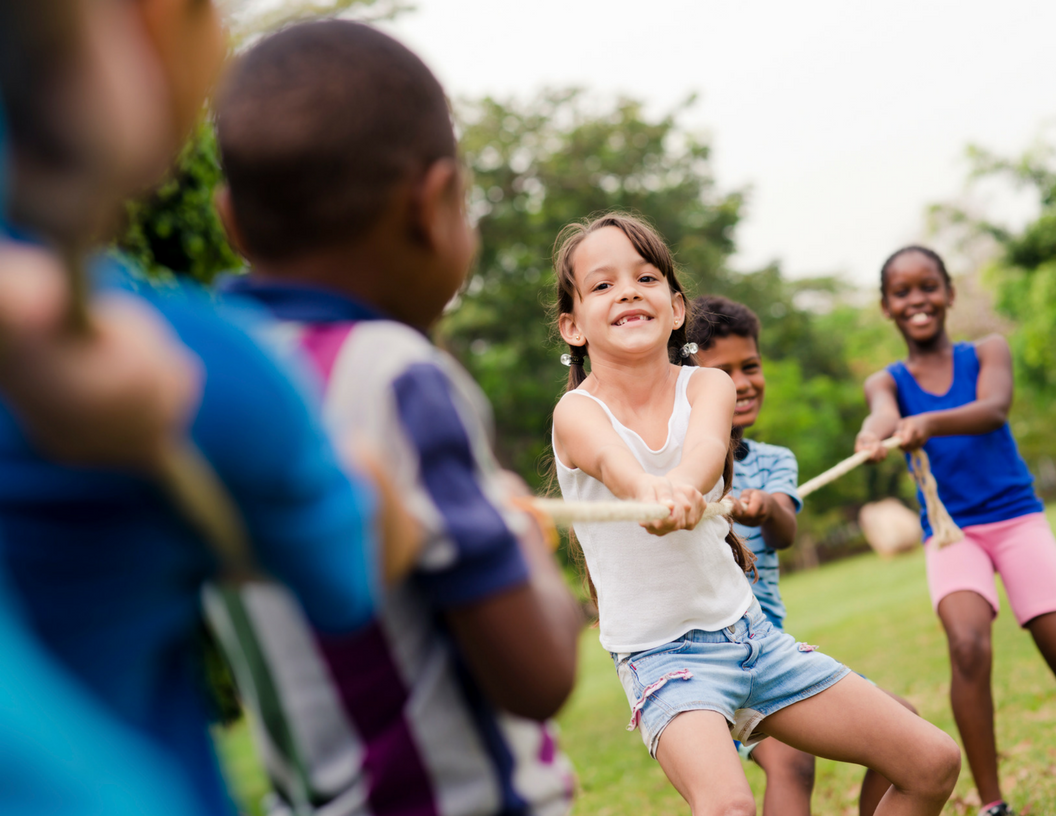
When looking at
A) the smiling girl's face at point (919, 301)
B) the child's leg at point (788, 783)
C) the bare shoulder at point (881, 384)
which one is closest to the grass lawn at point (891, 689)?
the child's leg at point (788, 783)

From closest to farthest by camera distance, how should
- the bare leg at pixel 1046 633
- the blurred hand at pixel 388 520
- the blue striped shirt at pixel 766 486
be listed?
the blurred hand at pixel 388 520 → the blue striped shirt at pixel 766 486 → the bare leg at pixel 1046 633

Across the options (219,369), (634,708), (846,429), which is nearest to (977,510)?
(634,708)

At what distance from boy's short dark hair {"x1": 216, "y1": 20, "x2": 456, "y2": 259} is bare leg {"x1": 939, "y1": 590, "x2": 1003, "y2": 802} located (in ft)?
11.8

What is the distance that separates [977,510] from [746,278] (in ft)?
81.7

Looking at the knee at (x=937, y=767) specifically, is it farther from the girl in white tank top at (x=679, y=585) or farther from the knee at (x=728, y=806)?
the knee at (x=728, y=806)

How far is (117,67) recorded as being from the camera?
2.22ft

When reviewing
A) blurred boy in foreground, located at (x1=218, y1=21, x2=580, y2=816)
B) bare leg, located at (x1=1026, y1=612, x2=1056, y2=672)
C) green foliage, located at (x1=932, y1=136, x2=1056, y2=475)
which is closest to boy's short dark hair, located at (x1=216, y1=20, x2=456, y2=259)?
blurred boy in foreground, located at (x1=218, y1=21, x2=580, y2=816)

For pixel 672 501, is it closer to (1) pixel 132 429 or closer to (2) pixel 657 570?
(2) pixel 657 570

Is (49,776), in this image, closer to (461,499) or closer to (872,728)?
(461,499)

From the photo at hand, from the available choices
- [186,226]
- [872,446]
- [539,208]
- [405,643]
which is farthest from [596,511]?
[539,208]

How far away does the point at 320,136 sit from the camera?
1.21 meters

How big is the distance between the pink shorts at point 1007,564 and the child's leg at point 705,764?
2.13 meters

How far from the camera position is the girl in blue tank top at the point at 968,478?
4.07 m

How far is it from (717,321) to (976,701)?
6.07ft
